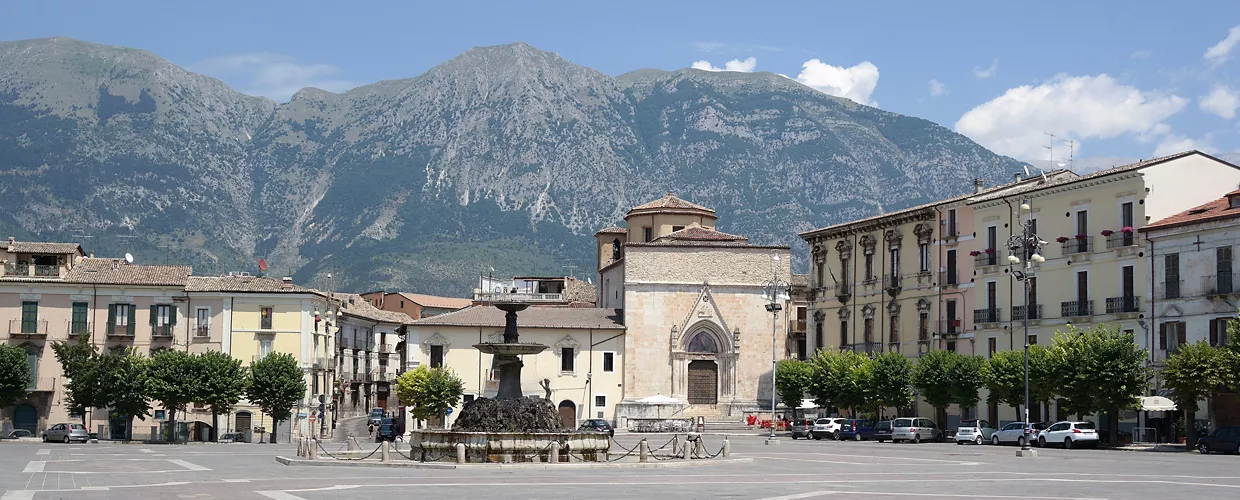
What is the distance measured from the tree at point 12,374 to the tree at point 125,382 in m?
4.42

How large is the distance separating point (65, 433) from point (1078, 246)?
49.0 metres

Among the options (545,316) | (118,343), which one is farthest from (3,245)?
(545,316)

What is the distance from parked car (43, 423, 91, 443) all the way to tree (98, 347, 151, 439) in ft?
10.3

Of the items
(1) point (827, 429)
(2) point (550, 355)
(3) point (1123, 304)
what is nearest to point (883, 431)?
(1) point (827, 429)

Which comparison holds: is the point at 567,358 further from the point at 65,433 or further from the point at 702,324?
the point at 65,433

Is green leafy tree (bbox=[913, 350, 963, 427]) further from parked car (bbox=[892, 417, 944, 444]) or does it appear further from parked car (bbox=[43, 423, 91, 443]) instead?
parked car (bbox=[43, 423, 91, 443])

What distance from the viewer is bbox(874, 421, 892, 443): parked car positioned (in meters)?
69.4

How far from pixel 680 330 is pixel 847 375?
61.7 ft

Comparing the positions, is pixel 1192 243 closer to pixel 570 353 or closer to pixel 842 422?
pixel 842 422

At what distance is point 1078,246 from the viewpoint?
6675cm

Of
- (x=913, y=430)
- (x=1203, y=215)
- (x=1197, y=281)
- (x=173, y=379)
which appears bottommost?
(x=913, y=430)

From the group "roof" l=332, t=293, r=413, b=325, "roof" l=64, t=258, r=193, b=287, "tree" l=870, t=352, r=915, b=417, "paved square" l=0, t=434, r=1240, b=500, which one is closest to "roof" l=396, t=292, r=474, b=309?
"roof" l=332, t=293, r=413, b=325

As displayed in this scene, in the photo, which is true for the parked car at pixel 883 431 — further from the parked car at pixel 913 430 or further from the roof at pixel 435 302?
the roof at pixel 435 302

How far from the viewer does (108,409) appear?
79.6m
